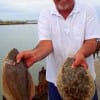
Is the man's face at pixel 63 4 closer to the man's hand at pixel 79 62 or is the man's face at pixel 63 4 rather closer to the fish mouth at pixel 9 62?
the man's hand at pixel 79 62

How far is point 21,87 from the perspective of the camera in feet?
14.5

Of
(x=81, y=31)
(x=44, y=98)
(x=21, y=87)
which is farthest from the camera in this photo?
(x=44, y=98)

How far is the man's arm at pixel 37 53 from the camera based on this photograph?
4.87 metres

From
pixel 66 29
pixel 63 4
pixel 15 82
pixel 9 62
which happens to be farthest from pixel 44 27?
pixel 15 82

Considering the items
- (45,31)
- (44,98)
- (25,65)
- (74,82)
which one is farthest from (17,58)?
(44,98)

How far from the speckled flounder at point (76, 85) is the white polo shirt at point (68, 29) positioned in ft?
3.40

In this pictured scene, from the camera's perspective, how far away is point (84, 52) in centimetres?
520

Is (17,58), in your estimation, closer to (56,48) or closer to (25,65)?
(25,65)

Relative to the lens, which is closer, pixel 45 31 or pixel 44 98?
pixel 45 31

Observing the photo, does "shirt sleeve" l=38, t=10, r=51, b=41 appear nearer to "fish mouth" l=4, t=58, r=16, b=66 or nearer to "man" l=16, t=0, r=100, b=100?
"man" l=16, t=0, r=100, b=100

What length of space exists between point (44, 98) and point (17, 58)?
877 cm

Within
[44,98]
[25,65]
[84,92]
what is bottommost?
[44,98]

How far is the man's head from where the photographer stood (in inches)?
216

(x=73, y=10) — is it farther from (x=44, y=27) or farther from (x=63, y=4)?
(x=44, y=27)
